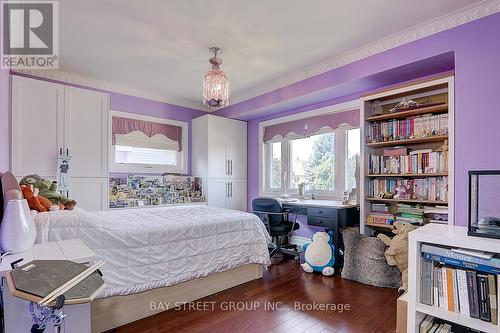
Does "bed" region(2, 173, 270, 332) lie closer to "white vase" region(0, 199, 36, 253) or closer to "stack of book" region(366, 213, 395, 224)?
"white vase" region(0, 199, 36, 253)

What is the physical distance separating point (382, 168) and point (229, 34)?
7.37 feet

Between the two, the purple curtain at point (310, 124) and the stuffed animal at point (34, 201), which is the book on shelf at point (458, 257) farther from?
the stuffed animal at point (34, 201)

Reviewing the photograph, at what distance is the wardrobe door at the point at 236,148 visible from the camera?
15.8 ft

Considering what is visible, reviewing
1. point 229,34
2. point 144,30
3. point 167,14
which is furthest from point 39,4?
point 229,34

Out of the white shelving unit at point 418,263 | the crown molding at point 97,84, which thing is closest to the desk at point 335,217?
the white shelving unit at point 418,263

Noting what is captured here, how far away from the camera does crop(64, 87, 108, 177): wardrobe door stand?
3.27 meters

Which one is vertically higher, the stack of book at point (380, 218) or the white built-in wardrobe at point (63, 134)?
the white built-in wardrobe at point (63, 134)

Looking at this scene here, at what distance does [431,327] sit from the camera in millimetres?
1599

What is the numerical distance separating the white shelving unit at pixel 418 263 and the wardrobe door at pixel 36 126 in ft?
12.2

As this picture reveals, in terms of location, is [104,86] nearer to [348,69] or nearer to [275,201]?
[275,201]

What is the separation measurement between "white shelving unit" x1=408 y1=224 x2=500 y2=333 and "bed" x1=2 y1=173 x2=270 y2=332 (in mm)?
1509

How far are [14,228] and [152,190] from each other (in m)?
3.17

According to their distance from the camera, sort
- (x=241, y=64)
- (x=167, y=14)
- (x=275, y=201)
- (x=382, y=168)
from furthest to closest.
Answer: (x=275, y=201) → (x=241, y=64) → (x=382, y=168) → (x=167, y=14)

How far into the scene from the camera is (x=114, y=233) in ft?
6.22
